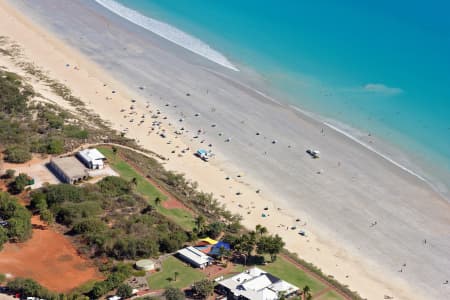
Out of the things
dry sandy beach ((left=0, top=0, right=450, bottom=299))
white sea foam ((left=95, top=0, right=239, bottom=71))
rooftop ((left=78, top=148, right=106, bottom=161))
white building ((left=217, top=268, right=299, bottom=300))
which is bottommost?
white building ((left=217, top=268, right=299, bottom=300))

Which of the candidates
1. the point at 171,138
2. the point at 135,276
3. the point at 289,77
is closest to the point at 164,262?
the point at 135,276

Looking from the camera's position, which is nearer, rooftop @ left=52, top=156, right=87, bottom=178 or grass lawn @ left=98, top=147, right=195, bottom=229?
grass lawn @ left=98, top=147, right=195, bottom=229

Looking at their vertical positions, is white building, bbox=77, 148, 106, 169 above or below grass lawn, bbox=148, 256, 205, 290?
above

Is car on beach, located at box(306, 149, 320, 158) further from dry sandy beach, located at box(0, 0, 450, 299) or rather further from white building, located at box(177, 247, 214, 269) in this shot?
white building, located at box(177, 247, 214, 269)

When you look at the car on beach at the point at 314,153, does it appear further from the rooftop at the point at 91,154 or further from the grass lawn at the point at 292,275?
the rooftop at the point at 91,154

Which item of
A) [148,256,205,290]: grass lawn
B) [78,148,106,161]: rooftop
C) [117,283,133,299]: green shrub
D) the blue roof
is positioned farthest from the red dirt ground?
[78,148,106,161]: rooftop

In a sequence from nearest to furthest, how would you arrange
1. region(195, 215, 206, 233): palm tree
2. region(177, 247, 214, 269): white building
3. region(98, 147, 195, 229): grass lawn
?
region(177, 247, 214, 269): white building < region(195, 215, 206, 233): palm tree < region(98, 147, 195, 229): grass lawn

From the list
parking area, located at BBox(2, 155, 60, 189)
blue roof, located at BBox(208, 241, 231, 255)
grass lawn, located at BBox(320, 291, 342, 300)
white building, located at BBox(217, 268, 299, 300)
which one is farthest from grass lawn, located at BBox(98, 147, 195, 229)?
grass lawn, located at BBox(320, 291, 342, 300)

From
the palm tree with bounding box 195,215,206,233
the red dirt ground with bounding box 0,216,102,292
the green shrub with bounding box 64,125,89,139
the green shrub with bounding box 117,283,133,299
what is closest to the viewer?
the green shrub with bounding box 117,283,133,299
